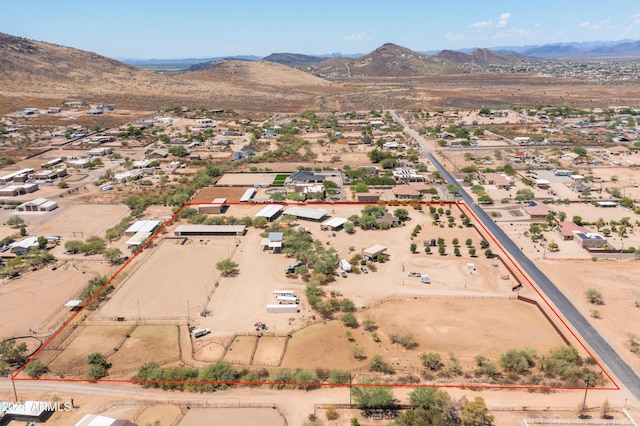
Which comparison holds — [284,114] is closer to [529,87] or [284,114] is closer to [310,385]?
[310,385]

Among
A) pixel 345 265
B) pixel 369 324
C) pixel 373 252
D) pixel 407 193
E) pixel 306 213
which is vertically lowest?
pixel 369 324

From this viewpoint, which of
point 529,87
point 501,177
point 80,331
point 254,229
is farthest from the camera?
point 529,87

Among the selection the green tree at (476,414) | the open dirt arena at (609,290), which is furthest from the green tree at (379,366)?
the open dirt arena at (609,290)

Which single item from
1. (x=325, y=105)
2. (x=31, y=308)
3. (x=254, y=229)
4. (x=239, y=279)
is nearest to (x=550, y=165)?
(x=254, y=229)

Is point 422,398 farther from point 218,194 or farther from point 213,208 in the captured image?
point 218,194

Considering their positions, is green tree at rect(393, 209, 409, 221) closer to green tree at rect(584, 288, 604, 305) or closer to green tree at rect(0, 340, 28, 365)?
green tree at rect(584, 288, 604, 305)

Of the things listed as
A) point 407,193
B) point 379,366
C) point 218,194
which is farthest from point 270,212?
point 379,366

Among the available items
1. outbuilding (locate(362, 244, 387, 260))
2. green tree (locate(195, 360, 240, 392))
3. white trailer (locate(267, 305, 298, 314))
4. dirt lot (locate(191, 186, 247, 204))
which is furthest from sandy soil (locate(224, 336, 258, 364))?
dirt lot (locate(191, 186, 247, 204))
